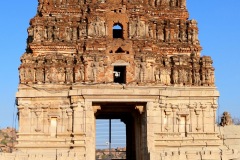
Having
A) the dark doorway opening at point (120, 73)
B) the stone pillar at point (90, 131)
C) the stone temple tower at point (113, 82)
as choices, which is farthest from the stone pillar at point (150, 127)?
the stone pillar at point (90, 131)

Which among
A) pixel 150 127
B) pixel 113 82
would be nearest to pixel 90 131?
pixel 113 82

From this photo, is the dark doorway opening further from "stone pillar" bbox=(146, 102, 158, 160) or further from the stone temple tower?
"stone pillar" bbox=(146, 102, 158, 160)

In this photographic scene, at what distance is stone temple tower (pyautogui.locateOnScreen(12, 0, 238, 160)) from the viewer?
92.0 ft

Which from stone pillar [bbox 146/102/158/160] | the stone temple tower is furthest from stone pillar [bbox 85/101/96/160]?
stone pillar [bbox 146/102/158/160]

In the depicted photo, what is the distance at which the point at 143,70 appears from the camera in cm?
2908

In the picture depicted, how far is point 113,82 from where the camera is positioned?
28.7 metres

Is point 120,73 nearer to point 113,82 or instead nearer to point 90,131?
point 113,82

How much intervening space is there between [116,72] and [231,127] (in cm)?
878

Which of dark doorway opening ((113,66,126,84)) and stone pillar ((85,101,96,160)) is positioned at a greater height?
dark doorway opening ((113,66,126,84))

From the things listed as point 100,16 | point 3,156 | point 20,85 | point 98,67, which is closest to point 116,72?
point 98,67

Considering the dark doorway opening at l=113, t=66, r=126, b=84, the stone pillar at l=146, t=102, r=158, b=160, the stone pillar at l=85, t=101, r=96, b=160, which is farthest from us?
the dark doorway opening at l=113, t=66, r=126, b=84

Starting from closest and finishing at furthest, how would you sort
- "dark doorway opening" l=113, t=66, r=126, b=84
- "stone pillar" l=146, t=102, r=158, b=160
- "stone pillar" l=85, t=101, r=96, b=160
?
"stone pillar" l=85, t=101, r=96, b=160, "stone pillar" l=146, t=102, r=158, b=160, "dark doorway opening" l=113, t=66, r=126, b=84

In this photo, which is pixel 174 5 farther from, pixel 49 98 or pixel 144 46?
pixel 49 98

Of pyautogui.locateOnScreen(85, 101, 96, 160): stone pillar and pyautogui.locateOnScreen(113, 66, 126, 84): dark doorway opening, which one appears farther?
pyautogui.locateOnScreen(113, 66, 126, 84): dark doorway opening
